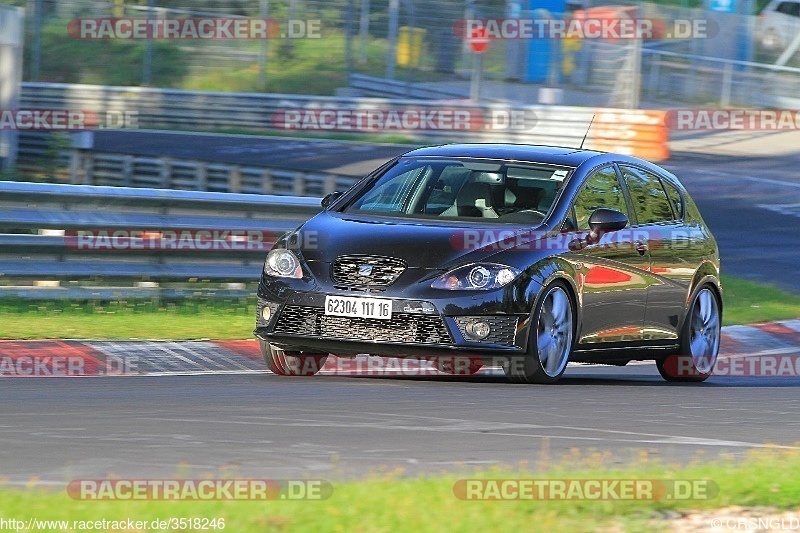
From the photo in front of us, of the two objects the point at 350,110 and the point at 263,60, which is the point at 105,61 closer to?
the point at 263,60

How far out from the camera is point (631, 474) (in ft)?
20.2

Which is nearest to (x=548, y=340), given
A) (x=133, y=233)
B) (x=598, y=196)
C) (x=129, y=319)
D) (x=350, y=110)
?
(x=598, y=196)

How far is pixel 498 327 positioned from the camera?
9531 millimetres

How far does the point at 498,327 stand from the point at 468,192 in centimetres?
136

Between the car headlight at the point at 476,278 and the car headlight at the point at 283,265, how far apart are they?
2.83 feet

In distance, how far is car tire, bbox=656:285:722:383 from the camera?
11.7m

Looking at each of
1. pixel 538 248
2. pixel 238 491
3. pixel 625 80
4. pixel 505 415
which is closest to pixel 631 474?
pixel 238 491

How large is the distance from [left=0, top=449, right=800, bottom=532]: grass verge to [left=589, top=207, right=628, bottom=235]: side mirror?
14.0 feet

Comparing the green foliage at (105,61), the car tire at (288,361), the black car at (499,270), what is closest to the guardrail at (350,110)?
the green foliage at (105,61)

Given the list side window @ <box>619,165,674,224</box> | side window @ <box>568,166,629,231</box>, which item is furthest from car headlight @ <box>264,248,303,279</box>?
side window @ <box>619,165,674,224</box>

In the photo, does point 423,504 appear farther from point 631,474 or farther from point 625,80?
point 625,80

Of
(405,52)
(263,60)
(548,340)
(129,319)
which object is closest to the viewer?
(548,340)

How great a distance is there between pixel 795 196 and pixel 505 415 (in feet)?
62.7

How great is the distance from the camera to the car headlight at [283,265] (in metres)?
9.81
